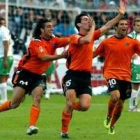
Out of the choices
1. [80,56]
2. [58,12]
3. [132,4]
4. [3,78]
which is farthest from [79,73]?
[58,12]

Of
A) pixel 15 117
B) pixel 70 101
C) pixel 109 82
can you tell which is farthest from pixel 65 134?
pixel 15 117

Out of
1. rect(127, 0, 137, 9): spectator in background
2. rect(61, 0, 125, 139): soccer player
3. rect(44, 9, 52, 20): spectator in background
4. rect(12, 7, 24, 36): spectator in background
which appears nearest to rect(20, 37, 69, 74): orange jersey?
rect(61, 0, 125, 139): soccer player

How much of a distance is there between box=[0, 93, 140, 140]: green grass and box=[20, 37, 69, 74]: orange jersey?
1.24 m

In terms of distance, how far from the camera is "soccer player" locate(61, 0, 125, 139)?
14.7 metres

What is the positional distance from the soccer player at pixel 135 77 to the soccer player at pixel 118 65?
440cm

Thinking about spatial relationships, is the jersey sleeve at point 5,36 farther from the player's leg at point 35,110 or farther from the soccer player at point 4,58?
A: the player's leg at point 35,110

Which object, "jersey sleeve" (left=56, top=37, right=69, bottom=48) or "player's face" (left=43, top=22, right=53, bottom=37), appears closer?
"player's face" (left=43, top=22, right=53, bottom=37)

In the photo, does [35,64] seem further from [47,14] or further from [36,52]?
[47,14]

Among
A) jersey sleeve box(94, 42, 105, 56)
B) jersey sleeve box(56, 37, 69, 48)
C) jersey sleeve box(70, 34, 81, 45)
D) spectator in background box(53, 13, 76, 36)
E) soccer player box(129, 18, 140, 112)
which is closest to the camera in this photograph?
jersey sleeve box(70, 34, 81, 45)

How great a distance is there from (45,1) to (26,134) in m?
16.3

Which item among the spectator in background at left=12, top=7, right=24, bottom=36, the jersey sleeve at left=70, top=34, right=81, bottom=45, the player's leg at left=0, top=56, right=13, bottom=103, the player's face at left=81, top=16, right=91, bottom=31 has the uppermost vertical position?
the player's face at left=81, top=16, right=91, bottom=31

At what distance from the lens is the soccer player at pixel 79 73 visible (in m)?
14.7

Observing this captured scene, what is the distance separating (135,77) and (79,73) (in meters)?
6.71

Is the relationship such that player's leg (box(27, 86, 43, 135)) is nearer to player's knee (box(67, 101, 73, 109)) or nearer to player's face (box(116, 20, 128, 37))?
player's knee (box(67, 101, 73, 109))
